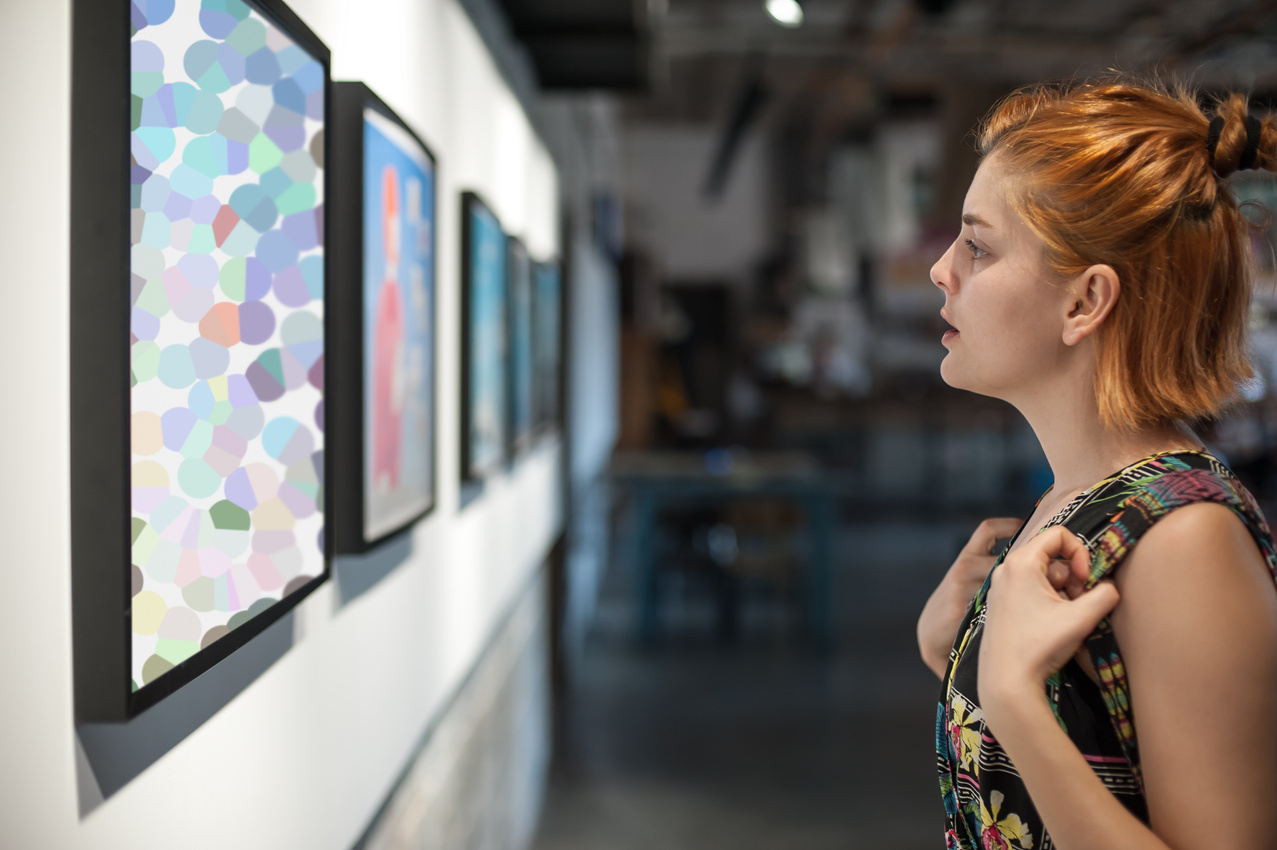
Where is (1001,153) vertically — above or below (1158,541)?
above

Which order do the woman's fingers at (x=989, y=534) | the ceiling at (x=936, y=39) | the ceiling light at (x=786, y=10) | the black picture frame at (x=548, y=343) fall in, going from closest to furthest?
the woman's fingers at (x=989, y=534) < the black picture frame at (x=548, y=343) < the ceiling light at (x=786, y=10) < the ceiling at (x=936, y=39)

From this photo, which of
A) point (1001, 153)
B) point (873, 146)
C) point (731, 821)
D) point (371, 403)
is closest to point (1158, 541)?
point (1001, 153)

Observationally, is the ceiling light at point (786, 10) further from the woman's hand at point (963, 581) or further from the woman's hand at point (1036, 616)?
the woman's hand at point (1036, 616)

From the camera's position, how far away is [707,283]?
16.9 m

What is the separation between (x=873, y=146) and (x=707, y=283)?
7.47 m

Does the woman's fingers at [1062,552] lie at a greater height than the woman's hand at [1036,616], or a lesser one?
greater

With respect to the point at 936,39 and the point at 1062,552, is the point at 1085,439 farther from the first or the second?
the point at 936,39

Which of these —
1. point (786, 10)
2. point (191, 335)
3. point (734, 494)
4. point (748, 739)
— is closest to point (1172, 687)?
point (191, 335)

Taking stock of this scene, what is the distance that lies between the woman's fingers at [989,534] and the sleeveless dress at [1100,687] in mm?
186

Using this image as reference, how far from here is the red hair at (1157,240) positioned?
972mm

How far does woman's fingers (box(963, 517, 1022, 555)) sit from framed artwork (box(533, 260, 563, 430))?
9.68 feet

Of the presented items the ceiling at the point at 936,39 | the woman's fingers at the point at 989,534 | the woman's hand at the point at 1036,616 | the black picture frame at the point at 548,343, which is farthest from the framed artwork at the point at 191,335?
the ceiling at the point at 936,39

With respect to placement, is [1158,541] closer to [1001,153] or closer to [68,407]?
[1001,153]

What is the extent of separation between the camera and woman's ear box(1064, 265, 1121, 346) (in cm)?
98
